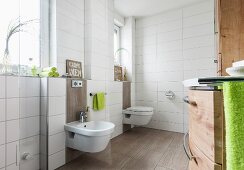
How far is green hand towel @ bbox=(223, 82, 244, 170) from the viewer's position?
344mm

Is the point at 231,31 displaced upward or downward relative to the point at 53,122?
upward

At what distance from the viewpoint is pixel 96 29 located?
2217 millimetres

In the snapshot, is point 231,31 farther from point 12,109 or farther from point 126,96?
point 126,96

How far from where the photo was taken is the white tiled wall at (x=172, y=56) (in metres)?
2.60

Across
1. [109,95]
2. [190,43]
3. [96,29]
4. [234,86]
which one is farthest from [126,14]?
[234,86]

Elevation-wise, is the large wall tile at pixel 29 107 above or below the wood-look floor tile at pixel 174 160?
above

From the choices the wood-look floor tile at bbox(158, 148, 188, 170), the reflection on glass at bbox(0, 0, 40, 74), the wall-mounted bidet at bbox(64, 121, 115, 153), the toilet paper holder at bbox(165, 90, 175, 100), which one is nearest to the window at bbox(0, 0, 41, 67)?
the reflection on glass at bbox(0, 0, 40, 74)

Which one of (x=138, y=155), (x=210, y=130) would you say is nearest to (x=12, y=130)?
(x=138, y=155)

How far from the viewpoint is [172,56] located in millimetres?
2896

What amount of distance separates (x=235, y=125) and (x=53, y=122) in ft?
5.25

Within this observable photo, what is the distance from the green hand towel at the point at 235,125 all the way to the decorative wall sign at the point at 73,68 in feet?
5.88

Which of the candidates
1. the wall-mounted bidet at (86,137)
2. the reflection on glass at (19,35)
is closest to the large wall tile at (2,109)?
the reflection on glass at (19,35)

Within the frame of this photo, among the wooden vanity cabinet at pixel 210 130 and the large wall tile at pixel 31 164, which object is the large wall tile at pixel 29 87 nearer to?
the large wall tile at pixel 31 164

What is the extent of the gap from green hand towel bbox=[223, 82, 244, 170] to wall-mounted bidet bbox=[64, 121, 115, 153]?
127 centimetres
